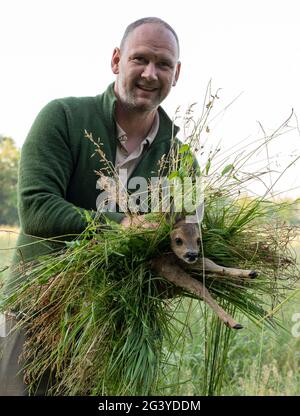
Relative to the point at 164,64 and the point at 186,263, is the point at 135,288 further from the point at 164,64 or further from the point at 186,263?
the point at 164,64

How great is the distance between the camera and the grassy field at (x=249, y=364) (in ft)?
13.8

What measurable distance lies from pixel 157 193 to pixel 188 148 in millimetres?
203

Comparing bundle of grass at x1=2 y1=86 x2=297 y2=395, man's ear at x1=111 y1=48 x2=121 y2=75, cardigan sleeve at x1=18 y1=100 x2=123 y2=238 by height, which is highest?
man's ear at x1=111 y1=48 x2=121 y2=75

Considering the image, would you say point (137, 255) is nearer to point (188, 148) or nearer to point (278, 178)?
point (188, 148)

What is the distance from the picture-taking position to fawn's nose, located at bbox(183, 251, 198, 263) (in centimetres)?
253

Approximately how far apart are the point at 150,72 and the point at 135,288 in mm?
1140

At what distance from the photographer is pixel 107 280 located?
2.72 metres

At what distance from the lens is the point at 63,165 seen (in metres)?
3.32

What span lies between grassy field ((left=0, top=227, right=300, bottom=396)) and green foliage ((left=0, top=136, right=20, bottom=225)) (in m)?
7.77

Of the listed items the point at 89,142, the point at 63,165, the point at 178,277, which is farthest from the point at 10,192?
the point at 178,277

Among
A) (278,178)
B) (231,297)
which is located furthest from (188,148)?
(231,297)

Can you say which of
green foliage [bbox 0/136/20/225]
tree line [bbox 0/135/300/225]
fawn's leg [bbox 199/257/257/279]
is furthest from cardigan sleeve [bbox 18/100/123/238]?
green foliage [bbox 0/136/20/225]

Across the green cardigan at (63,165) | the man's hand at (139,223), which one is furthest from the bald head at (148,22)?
the man's hand at (139,223)

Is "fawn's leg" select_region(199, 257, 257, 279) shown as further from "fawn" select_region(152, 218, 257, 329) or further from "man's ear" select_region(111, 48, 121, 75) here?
"man's ear" select_region(111, 48, 121, 75)
